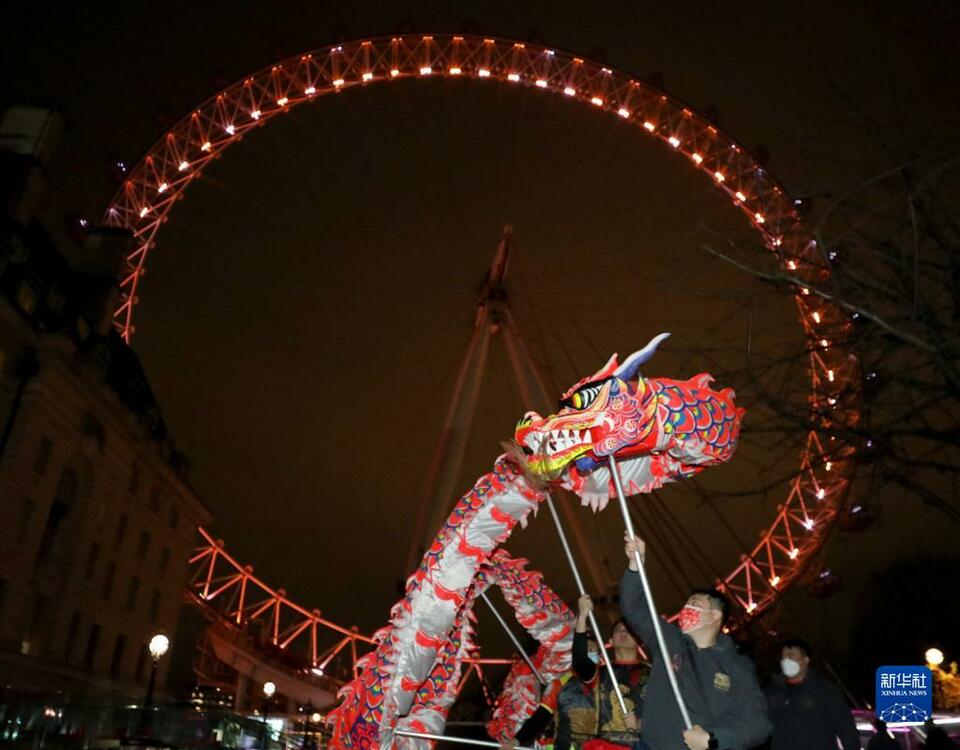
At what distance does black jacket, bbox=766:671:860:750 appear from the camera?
18.0 feet

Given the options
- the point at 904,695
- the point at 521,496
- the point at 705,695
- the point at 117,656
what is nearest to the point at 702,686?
the point at 705,695

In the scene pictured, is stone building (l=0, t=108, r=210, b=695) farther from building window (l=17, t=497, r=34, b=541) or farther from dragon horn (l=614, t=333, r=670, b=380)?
dragon horn (l=614, t=333, r=670, b=380)

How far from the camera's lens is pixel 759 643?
25625 mm

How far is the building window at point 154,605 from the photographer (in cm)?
2977

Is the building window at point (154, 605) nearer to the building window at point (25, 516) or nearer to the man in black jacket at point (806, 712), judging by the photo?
the building window at point (25, 516)

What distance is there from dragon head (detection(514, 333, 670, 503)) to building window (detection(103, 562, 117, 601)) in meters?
23.3

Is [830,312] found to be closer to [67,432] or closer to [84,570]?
[67,432]

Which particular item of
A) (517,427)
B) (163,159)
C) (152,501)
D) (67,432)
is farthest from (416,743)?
(152,501)

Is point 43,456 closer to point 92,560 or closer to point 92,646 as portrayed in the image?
point 92,560

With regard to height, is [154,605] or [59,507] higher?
[59,507]

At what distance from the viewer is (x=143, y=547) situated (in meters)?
28.7

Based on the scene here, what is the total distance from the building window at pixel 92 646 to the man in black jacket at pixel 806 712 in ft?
77.5

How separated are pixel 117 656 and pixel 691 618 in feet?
88.9

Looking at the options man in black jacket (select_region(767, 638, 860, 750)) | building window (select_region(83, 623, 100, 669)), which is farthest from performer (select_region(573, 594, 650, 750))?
building window (select_region(83, 623, 100, 669))
